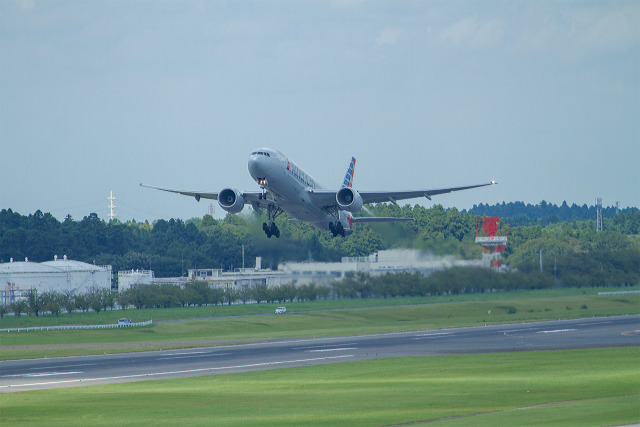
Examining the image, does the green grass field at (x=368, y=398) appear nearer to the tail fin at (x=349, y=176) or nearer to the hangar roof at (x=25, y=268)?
the tail fin at (x=349, y=176)

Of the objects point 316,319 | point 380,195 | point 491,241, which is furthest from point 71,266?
point 380,195

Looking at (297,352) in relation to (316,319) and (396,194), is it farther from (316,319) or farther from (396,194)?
(316,319)

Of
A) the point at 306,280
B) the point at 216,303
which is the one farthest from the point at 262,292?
the point at 306,280

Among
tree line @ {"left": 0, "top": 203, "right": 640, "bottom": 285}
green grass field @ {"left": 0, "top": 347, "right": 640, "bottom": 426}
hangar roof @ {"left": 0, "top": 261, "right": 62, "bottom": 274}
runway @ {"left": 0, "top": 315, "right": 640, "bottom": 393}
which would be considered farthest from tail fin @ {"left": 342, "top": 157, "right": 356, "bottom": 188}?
hangar roof @ {"left": 0, "top": 261, "right": 62, "bottom": 274}

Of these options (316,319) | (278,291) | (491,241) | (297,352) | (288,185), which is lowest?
(297,352)

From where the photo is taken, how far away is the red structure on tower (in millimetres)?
92681

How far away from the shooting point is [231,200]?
57.2 metres

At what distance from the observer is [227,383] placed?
47.2 metres

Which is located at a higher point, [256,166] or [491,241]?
[256,166]

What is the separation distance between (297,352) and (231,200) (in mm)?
13879

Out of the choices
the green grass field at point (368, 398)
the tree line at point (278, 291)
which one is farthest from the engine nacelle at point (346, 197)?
the tree line at point (278, 291)

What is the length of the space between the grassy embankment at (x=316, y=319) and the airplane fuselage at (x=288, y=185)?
19990 millimetres

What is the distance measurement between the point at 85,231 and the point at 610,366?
11942 centimetres

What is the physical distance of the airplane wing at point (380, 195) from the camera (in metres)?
56.2
